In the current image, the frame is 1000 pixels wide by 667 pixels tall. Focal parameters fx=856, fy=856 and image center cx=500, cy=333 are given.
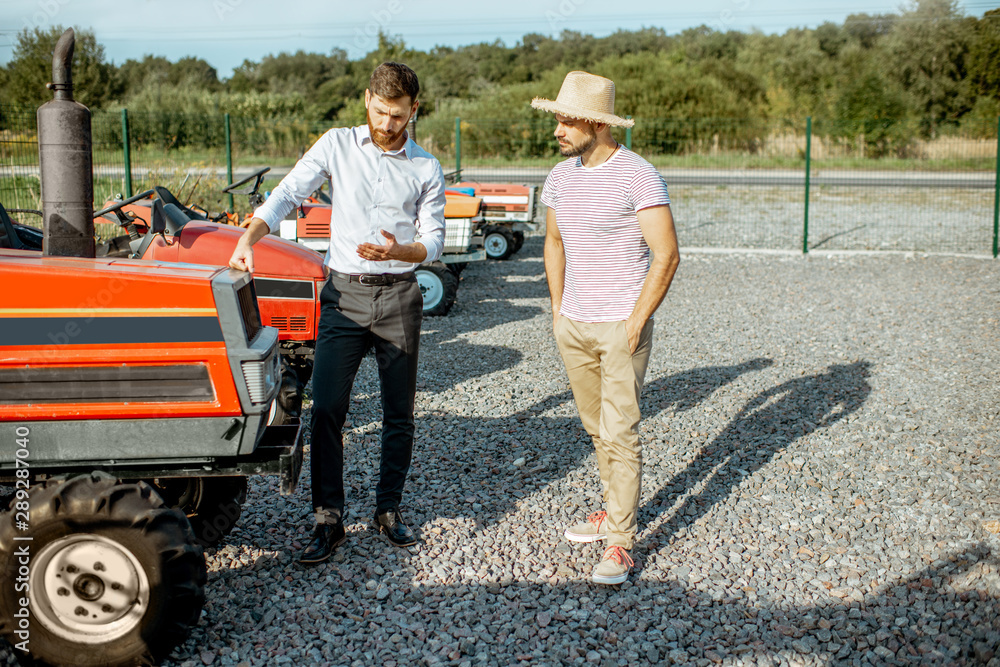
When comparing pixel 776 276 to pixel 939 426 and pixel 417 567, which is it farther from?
pixel 417 567

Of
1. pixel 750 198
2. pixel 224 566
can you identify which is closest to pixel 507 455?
pixel 224 566

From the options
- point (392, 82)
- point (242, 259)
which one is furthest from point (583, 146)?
point (242, 259)

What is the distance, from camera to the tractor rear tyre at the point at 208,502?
3.33 m

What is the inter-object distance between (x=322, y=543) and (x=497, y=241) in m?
9.56

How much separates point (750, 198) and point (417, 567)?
18272mm

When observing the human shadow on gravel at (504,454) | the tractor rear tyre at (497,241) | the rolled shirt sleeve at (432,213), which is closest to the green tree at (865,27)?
the tractor rear tyre at (497,241)

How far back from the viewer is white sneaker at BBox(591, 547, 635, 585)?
336cm

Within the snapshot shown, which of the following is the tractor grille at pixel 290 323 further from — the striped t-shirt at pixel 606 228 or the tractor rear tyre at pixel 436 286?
the tractor rear tyre at pixel 436 286

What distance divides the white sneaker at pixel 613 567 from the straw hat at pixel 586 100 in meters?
1.69

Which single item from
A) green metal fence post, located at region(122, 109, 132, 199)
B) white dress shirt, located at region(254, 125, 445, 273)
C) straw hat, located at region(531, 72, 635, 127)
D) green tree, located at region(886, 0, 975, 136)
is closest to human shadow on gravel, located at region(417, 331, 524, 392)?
white dress shirt, located at region(254, 125, 445, 273)

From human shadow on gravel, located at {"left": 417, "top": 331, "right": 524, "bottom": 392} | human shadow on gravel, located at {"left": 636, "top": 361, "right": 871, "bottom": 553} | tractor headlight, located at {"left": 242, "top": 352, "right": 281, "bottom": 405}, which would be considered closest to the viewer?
tractor headlight, located at {"left": 242, "top": 352, "right": 281, "bottom": 405}

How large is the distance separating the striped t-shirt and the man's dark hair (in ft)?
2.31

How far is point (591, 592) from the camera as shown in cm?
336

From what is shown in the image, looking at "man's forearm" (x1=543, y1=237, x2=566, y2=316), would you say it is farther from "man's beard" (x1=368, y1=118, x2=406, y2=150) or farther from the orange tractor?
the orange tractor
